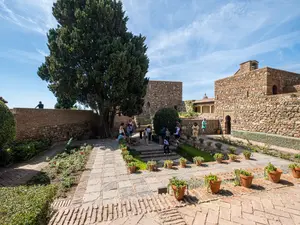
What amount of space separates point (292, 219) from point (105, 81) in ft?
38.7

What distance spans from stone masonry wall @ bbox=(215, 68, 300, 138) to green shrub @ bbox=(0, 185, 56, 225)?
1444 cm

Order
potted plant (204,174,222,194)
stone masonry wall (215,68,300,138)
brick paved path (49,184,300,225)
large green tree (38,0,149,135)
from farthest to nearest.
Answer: large green tree (38,0,149,135) < stone masonry wall (215,68,300,138) < potted plant (204,174,222,194) < brick paved path (49,184,300,225)

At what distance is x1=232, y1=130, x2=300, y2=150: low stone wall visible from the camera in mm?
9859

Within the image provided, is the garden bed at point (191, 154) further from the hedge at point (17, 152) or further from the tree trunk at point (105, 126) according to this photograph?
the hedge at point (17, 152)

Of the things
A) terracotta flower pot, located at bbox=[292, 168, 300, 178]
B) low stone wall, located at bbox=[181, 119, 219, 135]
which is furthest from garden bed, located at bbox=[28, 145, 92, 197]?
low stone wall, located at bbox=[181, 119, 219, 135]

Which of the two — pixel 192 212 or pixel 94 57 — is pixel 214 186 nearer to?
pixel 192 212

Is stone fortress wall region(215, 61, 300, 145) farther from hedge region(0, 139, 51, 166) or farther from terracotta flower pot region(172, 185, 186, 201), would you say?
hedge region(0, 139, 51, 166)

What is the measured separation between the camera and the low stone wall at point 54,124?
10.4m

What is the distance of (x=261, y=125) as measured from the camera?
41.7 feet

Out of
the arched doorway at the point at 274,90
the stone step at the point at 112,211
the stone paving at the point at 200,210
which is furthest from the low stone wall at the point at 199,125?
the stone step at the point at 112,211

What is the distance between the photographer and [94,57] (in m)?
12.2

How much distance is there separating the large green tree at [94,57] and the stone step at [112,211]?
9.11 meters

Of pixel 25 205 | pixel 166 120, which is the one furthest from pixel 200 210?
pixel 166 120

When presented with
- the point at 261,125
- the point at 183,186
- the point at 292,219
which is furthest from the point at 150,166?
the point at 261,125
